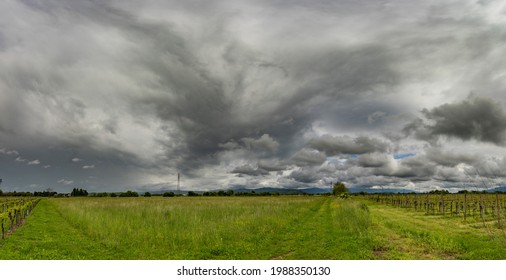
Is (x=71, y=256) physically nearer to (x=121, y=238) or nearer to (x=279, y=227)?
(x=121, y=238)

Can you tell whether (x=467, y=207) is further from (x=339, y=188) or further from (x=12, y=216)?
(x=339, y=188)

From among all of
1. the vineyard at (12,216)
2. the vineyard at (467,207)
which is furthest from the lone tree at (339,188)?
the vineyard at (12,216)

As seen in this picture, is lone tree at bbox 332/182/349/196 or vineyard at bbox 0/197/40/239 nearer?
vineyard at bbox 0/197/40/239

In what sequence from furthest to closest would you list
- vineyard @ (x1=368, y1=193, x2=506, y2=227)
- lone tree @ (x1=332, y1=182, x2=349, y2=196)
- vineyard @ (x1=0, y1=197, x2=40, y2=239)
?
lone tree @ (x1=332, y1=182, x2=349, y2=196) < vineyard @ (x1=368, y1=193, x2=506, y2=227) < vineyard @ (x1=0, y1=197, x2=40, y2=239)

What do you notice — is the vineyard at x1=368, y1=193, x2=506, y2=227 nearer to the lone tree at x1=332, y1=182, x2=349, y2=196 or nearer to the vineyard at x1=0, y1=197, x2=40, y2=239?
the vineyard at x1=0, y1=197, x2=40, y2=239

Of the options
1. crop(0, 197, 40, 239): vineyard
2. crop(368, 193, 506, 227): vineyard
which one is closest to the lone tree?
crop(368, 193, 506, 227): vineyard

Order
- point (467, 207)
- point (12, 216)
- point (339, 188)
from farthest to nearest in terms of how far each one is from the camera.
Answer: point (339, 188) → point (467, 207) → point (12, 216)

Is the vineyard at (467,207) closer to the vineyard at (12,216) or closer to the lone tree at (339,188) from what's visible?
the vineyard at (12,216)

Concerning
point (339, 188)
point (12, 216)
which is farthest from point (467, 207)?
point (339, 188)

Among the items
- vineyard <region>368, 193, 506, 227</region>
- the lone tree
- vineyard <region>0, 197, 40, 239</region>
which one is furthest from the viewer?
the lone tree

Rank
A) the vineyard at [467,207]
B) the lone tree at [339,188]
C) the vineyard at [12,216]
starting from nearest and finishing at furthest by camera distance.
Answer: the vineyard at [12,216] → the vineyard at [467,207] → the lone tree at [339,188]

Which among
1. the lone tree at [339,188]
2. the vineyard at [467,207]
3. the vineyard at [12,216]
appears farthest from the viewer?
the lone tree at [339,188]
